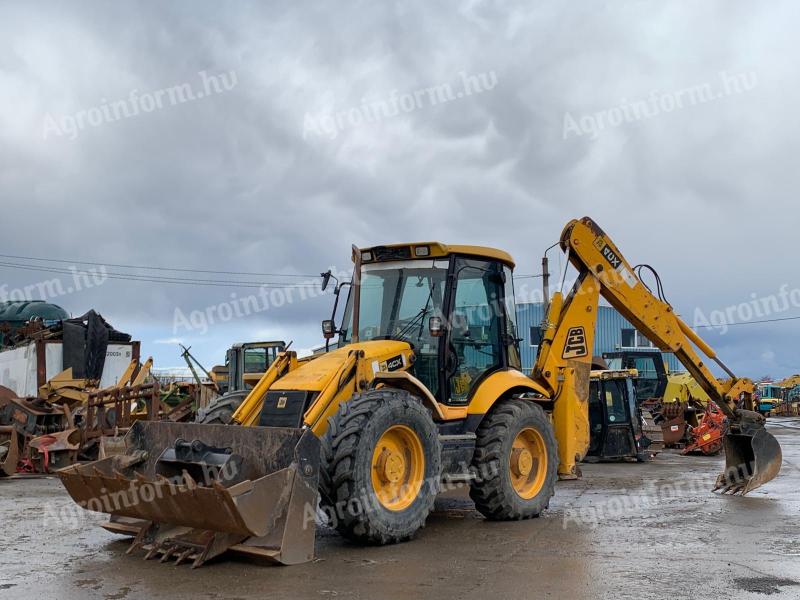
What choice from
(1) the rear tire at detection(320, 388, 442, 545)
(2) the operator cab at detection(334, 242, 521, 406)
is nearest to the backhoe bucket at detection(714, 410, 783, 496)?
(2) the operator cab at detection(334, 242, 521, 406)

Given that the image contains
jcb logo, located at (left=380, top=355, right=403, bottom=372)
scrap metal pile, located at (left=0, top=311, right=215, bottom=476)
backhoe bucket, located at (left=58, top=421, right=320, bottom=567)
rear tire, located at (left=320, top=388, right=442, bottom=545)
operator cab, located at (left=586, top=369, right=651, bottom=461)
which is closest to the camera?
backhoe bucket, located at (left=58, top=421, right=320, bottom=567)

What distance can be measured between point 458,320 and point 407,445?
1.63m

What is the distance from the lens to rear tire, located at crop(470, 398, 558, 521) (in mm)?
8039

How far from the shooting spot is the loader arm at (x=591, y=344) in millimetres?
9367

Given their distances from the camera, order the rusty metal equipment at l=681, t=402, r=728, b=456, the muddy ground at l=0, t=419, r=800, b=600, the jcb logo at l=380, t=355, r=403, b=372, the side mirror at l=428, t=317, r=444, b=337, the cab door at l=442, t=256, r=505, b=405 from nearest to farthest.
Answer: the muddy ground at l=0, t=419, r=800, b=600, the jcb logo at l=380, t=355, r=403, b=372, the side mirror at l=428, t=317, r=444, b=337, the cab door at l=442, t=256, r=505, b=405, the rusty metal equipment at l=681, t=402, r=728, b=456

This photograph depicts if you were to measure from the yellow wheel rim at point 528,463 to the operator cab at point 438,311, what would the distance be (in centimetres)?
79

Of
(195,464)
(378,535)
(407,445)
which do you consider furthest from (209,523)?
(407,445)

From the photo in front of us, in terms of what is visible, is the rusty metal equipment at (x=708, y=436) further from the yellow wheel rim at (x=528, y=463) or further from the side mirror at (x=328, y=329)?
the side mirror at (x=328, y=329)

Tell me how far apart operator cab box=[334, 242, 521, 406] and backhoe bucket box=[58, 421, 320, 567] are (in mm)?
2129

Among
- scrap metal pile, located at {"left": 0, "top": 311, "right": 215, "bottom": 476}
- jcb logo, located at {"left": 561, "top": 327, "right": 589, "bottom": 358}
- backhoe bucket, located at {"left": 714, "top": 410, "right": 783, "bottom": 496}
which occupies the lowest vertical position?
backhoe bucket, located at {"left": 714, "top": 410, "right": 783, "bottom": 496}

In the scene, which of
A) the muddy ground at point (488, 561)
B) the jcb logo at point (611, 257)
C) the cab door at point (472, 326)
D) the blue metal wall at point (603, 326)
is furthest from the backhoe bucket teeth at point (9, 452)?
the blue metal wall at point (603, 326)

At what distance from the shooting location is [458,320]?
825 centimetres

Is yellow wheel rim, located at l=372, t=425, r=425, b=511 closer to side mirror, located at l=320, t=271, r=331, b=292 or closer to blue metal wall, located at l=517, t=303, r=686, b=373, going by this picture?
side mirror, located at l=320, t=271, r=331, b=292

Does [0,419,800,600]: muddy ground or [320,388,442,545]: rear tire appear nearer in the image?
[0,419,800,600]: muddy ground
